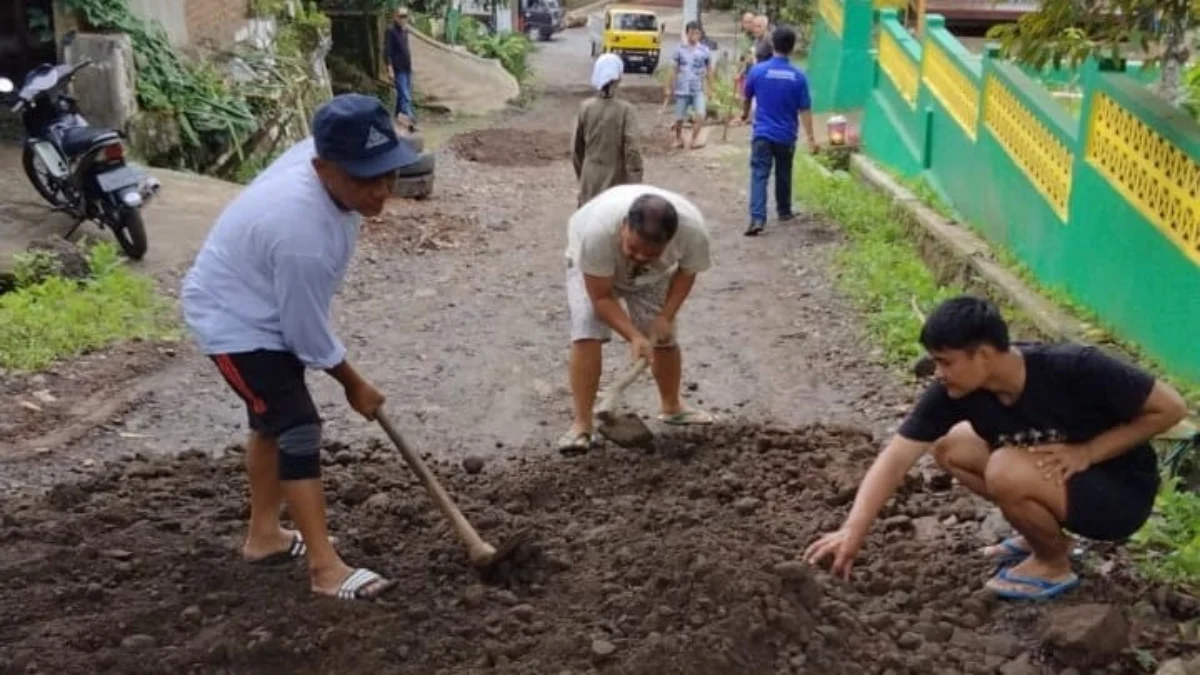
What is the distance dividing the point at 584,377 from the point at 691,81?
12541mm

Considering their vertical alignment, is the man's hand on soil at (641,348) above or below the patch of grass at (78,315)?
above

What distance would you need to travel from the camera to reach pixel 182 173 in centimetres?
1113

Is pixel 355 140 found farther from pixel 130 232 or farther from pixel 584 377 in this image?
pixel 130 232

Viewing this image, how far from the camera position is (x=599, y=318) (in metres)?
5.41

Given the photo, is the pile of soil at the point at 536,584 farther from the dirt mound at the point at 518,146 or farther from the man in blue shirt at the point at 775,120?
the dirt mound at the point at 518,146

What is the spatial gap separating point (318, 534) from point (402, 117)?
16.0 m

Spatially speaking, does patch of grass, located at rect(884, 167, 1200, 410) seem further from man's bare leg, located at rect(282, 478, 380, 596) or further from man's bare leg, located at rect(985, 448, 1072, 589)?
man's bare leg, located at rect(282, 478, 380, 596)

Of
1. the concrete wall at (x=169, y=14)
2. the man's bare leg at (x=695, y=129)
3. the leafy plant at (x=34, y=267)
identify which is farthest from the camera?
the man's bare leg at (x=695, y=129)

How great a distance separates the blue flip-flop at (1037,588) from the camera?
12.7ft

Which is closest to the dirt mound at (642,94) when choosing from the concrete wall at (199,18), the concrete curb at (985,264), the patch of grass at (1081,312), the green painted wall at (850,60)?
the green painted wall at (850,60)

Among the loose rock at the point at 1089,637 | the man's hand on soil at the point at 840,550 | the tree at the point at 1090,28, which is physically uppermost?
the tree at the point at 1090,28

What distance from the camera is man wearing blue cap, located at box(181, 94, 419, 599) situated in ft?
12.0

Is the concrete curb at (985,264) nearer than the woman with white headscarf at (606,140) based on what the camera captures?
Yes

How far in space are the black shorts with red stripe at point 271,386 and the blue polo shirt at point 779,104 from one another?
7601 millimetres
